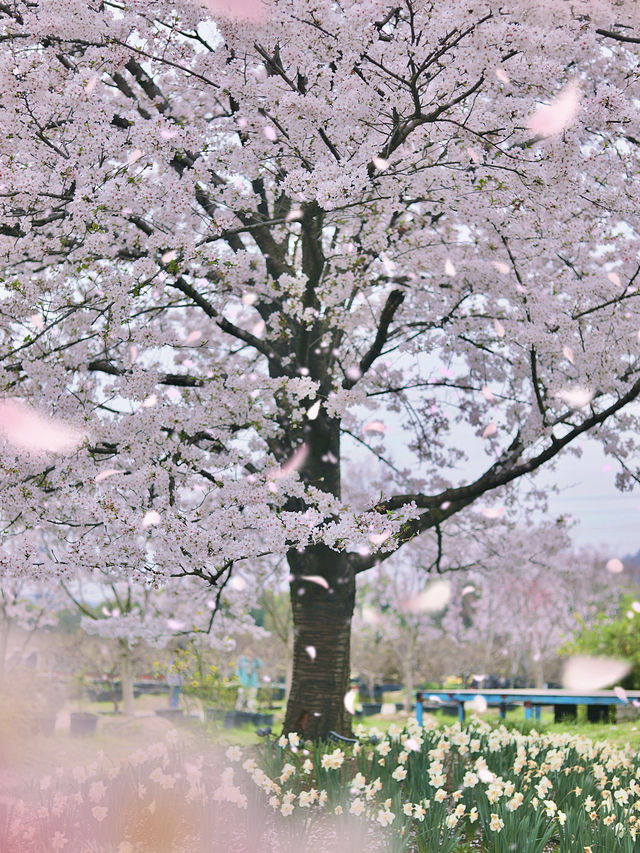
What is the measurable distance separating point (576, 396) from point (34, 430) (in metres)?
5.35

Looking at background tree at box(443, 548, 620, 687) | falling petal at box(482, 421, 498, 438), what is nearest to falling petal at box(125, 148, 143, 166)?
falling petal at box(482, 421, 498, 438)

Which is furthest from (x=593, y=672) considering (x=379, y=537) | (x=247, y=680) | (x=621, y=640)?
(x=379, y=537)

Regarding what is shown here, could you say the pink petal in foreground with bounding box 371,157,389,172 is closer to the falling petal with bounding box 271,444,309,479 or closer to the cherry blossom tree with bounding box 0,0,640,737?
the cherry blossom tree with bounding box 0,0,640,737

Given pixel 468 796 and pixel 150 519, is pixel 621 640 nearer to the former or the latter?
pixel 468 796

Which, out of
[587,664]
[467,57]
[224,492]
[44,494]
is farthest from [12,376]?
[587,664]

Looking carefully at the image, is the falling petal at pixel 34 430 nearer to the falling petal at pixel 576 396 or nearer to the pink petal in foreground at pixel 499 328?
the pink petal in foreground at pixel 499 328

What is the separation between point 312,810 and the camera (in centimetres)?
649

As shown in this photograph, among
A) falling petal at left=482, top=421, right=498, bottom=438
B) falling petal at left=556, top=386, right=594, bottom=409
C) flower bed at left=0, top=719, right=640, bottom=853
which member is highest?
falling petal at left=482, top=421, right=498, bottom=438

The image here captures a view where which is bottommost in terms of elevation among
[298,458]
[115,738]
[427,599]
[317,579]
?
[115,738]

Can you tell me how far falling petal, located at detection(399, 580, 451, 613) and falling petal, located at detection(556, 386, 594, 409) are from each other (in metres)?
17.1

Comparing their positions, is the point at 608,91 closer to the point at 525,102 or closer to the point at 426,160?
the point at 525,102

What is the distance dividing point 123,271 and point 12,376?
1.49m

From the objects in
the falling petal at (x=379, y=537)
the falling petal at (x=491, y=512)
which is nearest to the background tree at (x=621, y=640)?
the falling petal at (x=491, y=512)

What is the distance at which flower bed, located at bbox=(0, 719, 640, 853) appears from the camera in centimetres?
520
